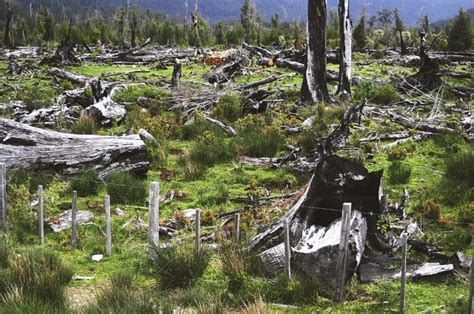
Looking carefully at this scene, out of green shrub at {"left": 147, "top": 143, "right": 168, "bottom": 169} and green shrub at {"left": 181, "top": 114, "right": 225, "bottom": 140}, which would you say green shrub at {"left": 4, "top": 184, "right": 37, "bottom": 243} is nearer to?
green shrub at {"left": 147, "top": 143, "right": 168, "bottom": 169}

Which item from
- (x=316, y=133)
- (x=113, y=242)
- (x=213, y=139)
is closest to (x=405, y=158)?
(x=316, y=133)

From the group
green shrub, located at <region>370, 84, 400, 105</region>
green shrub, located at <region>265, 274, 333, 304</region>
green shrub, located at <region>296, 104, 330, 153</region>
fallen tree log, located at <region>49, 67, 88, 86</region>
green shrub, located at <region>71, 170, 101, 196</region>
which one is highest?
fallen tree log, located at <region>49, 67, 88, 86</region>

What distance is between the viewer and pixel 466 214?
861 cm

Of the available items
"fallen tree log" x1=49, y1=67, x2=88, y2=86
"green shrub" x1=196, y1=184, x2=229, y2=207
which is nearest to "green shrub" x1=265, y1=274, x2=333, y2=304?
"green shrub" x1=196, y1=184, x2=229, y2=207

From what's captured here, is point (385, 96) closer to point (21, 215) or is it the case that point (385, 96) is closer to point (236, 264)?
point (21, 215)

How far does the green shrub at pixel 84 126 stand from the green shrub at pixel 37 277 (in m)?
7.95

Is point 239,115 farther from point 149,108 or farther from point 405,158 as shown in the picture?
point 405,158

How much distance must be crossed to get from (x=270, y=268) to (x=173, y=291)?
1.14 m

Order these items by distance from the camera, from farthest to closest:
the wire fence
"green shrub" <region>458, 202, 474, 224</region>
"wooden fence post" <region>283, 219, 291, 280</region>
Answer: "green shrub" <region>458, 202, 474, 224</region>
"wooden fence post" <region>283, 219, 291, 280</region>
the wire fence

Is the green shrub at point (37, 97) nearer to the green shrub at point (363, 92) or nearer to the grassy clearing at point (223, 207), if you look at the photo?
the grassy clearing at point (223, 207)

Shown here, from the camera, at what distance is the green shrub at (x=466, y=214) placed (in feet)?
27.8

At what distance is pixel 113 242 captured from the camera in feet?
27.7

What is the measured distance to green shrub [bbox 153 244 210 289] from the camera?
6.86 meters

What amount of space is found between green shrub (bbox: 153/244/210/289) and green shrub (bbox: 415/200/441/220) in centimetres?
Answer: 353
